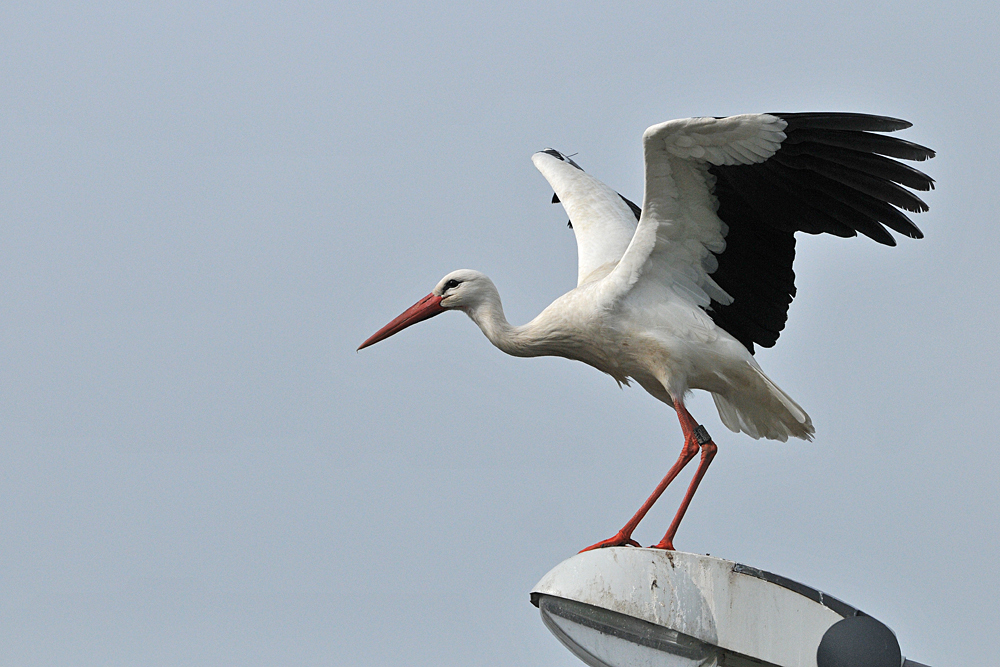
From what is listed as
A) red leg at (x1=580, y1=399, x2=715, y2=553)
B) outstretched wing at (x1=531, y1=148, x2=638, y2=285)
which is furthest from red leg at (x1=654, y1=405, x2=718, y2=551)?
outstretched wing at (x1=531, y1=148, x2=638, y2=285)

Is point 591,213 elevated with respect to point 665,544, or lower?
elevated

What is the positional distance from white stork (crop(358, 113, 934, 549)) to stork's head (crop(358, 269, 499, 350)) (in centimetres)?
1

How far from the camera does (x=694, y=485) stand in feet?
22.4

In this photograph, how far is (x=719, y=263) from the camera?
22.6ft

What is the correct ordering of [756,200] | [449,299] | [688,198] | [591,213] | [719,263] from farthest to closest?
1. [591,213]
2. [449,299]
3. [719,263]
4. [688,198]
5. [756,200]

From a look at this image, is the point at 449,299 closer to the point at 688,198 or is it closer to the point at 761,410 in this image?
the point at 688,198

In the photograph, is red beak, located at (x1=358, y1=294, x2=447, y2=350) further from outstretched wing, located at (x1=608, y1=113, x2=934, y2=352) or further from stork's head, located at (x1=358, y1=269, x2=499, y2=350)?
outstretched wing, located at (x1=608, y1=113, x2=934, y2=352)

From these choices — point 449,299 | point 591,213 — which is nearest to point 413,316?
point 449,299

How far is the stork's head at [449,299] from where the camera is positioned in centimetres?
739

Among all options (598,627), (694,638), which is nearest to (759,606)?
(694,638)

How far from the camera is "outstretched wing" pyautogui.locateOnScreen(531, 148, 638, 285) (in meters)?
8.04

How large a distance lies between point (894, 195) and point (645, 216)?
1330 millimetres

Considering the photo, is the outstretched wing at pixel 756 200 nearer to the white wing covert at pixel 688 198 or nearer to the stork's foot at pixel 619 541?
the white wing covert at pixel 688 198

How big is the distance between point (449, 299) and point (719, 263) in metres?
1.68
